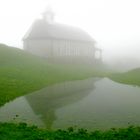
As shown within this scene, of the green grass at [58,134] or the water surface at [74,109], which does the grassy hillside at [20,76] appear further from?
the green grass at [58,134]

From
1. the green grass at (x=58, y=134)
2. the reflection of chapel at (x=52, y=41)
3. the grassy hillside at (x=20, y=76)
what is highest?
the reflection of chapel at (x=52, y=41)

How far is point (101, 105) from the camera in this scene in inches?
1170

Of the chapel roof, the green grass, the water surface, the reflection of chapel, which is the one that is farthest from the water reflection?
the chapel roof

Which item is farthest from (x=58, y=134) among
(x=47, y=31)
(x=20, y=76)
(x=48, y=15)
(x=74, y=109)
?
(x=48, y=15)

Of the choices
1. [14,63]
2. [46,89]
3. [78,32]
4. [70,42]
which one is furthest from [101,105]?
[78,32]

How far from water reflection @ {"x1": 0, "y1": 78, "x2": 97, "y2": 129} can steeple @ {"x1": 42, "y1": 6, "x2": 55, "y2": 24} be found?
6295 centimetres

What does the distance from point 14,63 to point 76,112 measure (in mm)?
38455

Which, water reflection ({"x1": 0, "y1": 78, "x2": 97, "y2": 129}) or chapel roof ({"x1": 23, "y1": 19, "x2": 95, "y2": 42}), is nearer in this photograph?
water reflection ({"x1": 0, "y1": 78, "x2": 97, "y2": 129})

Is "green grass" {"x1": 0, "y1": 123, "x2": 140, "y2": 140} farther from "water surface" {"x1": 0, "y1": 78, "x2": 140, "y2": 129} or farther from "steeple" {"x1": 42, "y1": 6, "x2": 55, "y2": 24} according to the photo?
"steeple" {"x1": 42, "y1": 6, "x2": 55, "y2": 24}

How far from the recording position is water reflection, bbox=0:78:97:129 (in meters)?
23.3

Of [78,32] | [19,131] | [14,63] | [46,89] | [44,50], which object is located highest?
[78,32]

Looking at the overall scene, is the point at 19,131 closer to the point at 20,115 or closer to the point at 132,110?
the point at 20,115

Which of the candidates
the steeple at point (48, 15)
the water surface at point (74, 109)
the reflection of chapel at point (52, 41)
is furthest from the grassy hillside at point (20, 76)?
the steeple at point (48, 15)

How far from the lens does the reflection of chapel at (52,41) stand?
289ft
